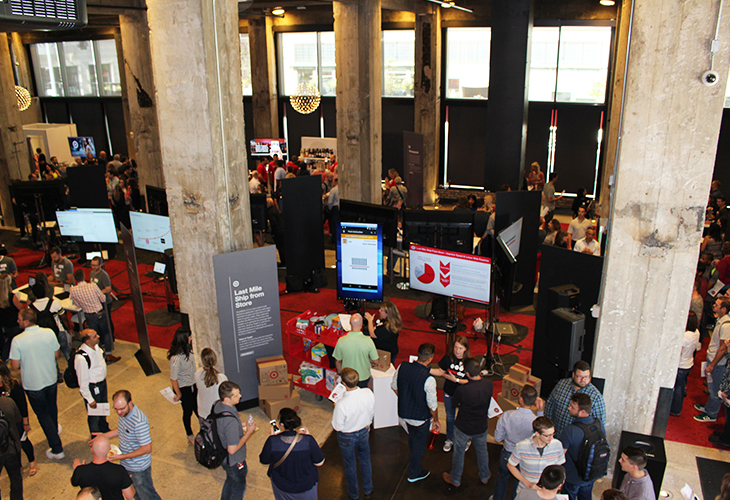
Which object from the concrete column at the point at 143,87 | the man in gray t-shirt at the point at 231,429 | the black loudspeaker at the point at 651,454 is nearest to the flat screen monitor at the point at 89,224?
the concrete column at the point at 143,87

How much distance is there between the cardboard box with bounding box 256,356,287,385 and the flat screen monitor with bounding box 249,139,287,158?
12142 millimetres

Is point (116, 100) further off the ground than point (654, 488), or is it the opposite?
point (116, 100)

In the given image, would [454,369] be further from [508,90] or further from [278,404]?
[508,90]

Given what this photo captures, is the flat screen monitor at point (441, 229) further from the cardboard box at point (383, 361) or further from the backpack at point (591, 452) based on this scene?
the backpack at point (591, 452)

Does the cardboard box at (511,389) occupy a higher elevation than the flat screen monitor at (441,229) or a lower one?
lower

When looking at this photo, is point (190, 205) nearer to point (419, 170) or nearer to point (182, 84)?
point (182, 84)

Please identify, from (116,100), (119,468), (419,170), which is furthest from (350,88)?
(116,100)

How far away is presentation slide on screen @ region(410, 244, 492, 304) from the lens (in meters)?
6.91

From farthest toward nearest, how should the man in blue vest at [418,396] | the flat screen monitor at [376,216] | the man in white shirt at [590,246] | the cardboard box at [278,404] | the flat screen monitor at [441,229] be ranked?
the man in white shirt at [590,246], the flat screen monitor at [376,216], the flat screen monitor at [441,229], the cardboard box at [278,404], the man in blue vest at [418,396]

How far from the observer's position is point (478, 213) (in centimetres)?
996

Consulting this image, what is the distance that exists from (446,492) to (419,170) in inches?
422

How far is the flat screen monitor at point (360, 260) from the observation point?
7762 mm

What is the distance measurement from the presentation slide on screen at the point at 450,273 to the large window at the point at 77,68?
736 inches

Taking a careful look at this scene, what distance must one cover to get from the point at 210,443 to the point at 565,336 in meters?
2.96
